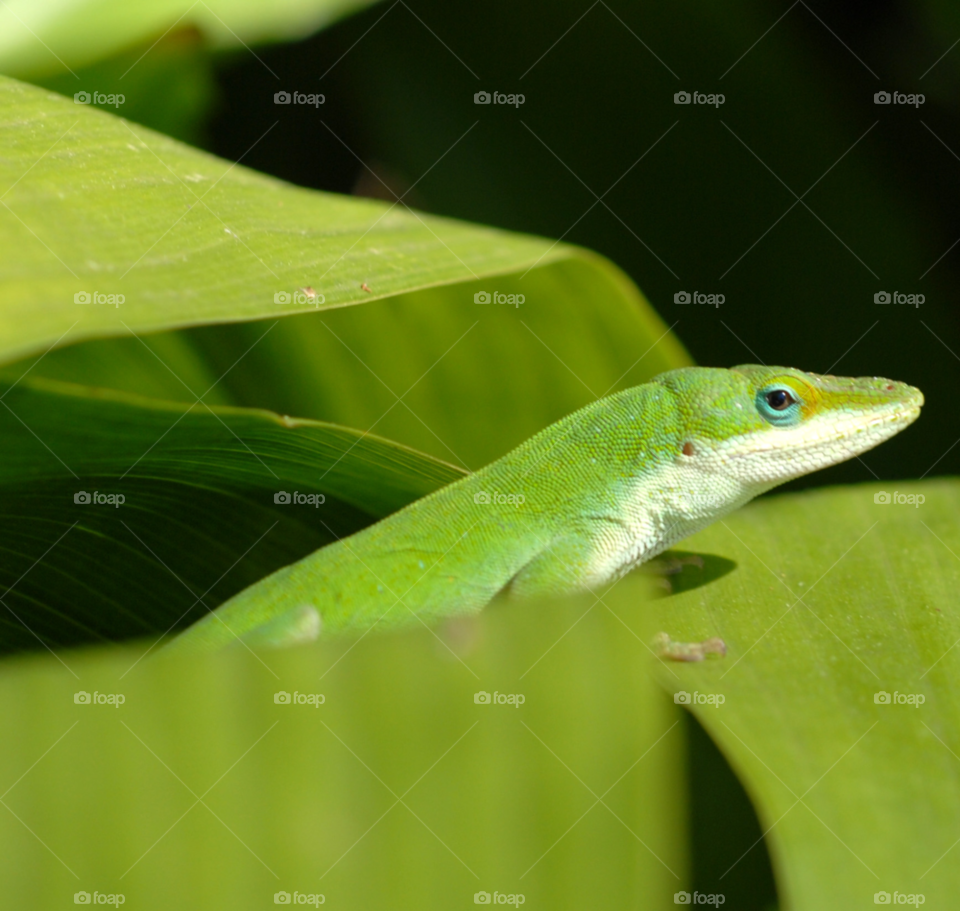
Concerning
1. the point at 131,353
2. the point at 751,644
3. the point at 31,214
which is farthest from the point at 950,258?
the point at 31,214

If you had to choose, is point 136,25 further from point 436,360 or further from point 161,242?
point 161,242

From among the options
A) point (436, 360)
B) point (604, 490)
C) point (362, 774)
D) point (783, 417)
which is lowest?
point (362, 774)

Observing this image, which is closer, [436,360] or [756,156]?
[436,360]

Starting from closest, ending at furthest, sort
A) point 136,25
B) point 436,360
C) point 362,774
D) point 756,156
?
point 362,774 < point 436,360 < point 136,25 < point 756,156

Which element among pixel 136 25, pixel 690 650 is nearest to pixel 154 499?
pixel 690 650

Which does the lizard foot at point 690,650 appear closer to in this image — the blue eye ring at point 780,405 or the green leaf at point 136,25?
the blue eye ring at point 780,405

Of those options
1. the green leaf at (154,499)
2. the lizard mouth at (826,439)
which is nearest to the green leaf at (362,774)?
the green leaf at (154,499)

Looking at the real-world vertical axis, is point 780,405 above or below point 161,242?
above

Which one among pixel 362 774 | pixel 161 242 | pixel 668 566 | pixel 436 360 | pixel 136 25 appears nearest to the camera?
pixel 362 774

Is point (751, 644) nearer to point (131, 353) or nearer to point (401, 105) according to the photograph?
point (131, 353)
